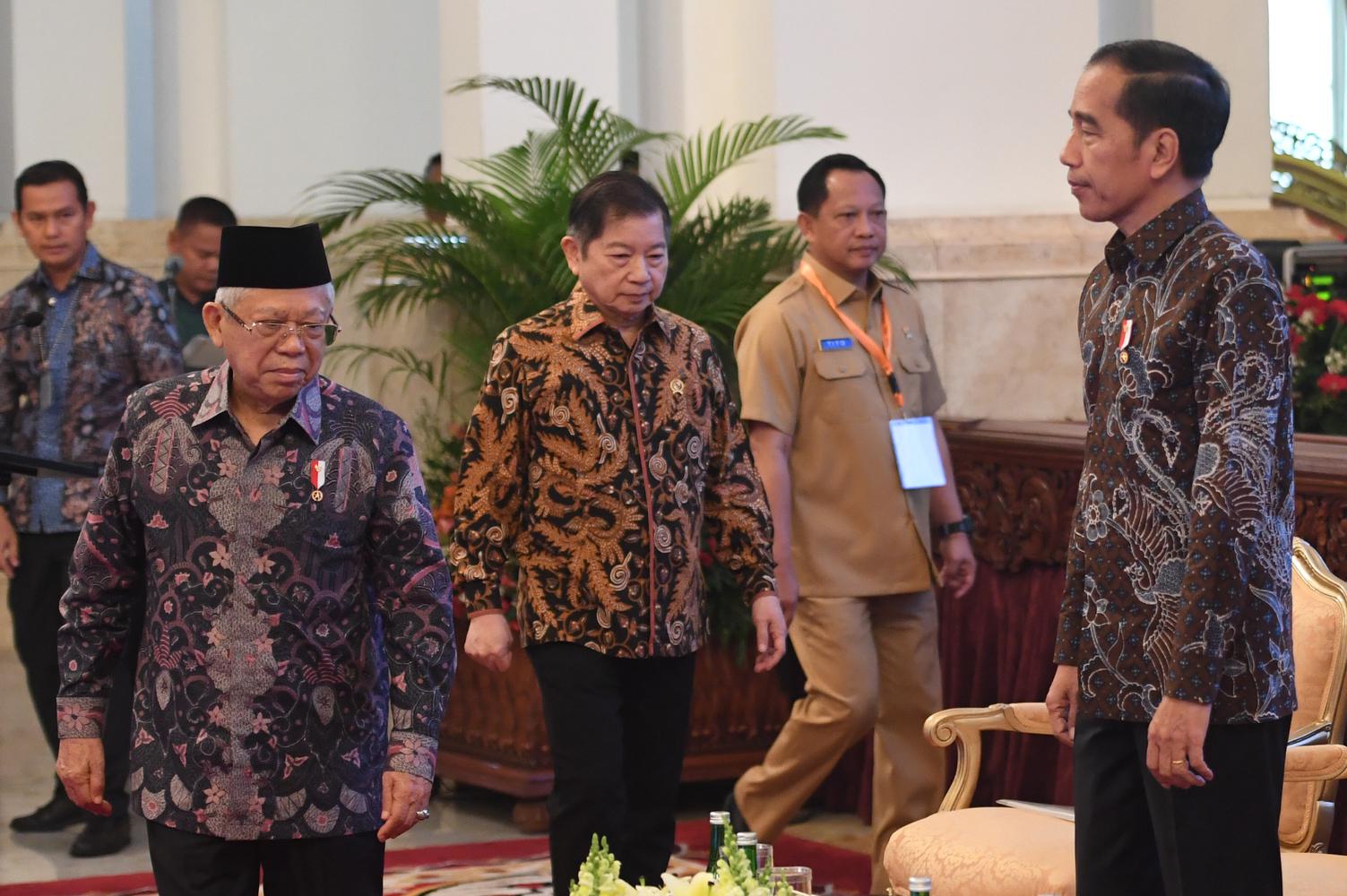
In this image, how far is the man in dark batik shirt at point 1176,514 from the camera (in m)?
2.49

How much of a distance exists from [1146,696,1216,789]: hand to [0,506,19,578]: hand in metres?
3.82

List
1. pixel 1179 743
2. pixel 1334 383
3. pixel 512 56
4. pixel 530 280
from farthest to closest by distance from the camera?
pixel 512 56, pixel 530 280, pixel 1334 383, pixel 1179 743

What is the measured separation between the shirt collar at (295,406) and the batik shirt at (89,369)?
8.62 ft

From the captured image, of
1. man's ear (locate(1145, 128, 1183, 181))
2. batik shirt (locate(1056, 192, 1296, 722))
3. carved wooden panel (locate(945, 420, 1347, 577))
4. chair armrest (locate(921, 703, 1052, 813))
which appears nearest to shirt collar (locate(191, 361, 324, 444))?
batik shirt (locate(1056, 192, 1296, 722))

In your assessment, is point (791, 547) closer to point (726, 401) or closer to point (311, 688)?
point (726, 401)

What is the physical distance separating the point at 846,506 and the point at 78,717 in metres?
2.31

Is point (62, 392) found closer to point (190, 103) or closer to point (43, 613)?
point (43, 613)

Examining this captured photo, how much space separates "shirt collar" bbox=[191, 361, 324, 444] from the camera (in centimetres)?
286

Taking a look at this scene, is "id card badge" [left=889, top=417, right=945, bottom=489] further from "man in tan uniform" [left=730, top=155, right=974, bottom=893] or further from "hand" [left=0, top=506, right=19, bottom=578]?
"hand" [left=0, top=506, right=19, bottom=578]

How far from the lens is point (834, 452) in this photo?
190 inches

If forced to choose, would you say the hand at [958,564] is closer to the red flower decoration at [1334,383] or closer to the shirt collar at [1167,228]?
the red flower decoration at [1334,383]

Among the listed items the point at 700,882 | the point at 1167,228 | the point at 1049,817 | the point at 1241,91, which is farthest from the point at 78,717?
the point at 1241,91

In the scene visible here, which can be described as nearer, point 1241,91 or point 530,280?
point 530,280

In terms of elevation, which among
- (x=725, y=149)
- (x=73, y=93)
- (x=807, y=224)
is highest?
(x=73, y=93)
